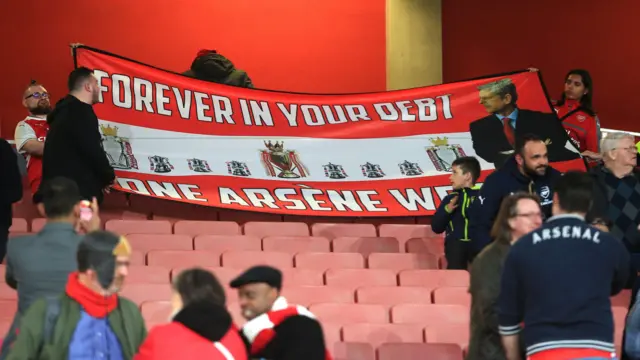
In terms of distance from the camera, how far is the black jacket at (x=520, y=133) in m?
8.09

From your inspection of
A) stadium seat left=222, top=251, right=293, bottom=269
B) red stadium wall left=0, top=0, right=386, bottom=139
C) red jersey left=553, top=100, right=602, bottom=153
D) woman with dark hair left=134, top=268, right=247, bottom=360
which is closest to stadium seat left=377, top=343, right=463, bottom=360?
stadium seat left=222, top=251, right=293, bottom=269

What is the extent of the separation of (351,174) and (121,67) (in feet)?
5.94

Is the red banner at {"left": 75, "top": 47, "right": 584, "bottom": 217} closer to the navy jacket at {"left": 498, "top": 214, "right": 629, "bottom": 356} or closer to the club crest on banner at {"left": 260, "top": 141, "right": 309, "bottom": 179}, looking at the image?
the club crest on banner at {"left": 260, "top": 141, "right": 309, "bottom": 179}

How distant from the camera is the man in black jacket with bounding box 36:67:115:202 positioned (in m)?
6.52

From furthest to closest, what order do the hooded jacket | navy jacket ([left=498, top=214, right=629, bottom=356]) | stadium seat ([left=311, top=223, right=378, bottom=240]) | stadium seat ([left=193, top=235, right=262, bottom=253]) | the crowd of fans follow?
stadium seat ([left=311, top=223, right=378, bottom=240])
stadium seat ([left=193, top=235, right=262, bottom=253])
navy jacket ([left=498, top=214, right=629, bottom=356])
the crowd of fans
the hooded jacket

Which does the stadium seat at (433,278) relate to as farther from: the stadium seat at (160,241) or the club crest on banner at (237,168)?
the club crest on banner at (237,168)

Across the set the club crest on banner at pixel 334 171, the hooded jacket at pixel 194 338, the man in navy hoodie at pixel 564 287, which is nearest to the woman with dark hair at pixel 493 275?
the man in navy hoodie at pixel 564 287

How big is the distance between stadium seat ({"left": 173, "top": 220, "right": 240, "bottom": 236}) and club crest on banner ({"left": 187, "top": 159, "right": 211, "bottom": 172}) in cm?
50

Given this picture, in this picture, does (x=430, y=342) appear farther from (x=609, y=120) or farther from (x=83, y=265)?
(x=609, y=120)

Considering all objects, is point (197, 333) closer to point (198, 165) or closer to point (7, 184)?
point (7, 184)

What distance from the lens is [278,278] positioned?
3971mm

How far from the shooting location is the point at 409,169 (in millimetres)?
8172

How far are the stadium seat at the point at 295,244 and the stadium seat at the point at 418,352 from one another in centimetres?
196

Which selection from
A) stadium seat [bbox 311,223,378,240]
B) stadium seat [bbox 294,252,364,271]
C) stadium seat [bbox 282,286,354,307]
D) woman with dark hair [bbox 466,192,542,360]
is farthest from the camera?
stadium seat [bbox 311,223,378,240]
